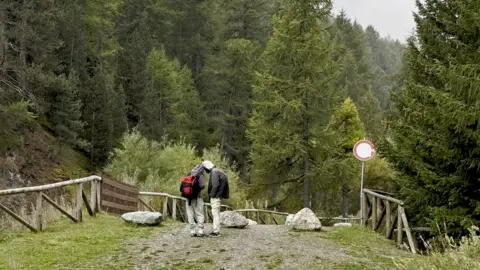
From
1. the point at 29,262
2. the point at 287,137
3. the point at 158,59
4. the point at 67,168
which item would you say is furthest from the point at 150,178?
the point at 158,59

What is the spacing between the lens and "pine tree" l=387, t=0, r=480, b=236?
8445 millimetres

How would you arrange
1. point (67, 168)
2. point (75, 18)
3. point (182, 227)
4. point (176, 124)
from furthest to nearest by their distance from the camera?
point (176, 124)
point (75, 18)
point (67, 168)
point (182, 227)

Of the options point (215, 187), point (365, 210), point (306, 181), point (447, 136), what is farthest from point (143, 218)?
point (306, 181)

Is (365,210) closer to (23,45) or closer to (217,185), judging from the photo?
(217,185)

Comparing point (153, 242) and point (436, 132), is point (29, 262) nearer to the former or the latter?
point (153, 242)

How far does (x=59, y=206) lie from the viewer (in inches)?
454

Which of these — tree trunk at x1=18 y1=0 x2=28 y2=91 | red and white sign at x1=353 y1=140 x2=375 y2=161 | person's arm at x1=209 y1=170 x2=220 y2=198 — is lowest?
person's arm at x1=209 y1=170 x2=220 y2=198

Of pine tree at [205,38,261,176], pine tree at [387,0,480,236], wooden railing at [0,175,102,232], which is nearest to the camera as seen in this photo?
pine tree at [387,0,480,236]

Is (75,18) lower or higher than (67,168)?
higher

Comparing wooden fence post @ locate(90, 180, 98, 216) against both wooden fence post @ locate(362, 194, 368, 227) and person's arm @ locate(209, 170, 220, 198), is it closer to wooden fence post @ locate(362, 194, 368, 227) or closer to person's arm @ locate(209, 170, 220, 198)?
person's arm @ locate(209, 170, 220, 198)

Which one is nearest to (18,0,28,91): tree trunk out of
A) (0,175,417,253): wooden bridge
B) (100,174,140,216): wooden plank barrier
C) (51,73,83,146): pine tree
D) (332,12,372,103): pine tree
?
(51,73,83,146): pine tree

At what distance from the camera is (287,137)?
25.3m

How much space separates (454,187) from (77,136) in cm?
2864

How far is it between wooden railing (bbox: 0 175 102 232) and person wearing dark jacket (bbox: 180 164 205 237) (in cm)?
296
